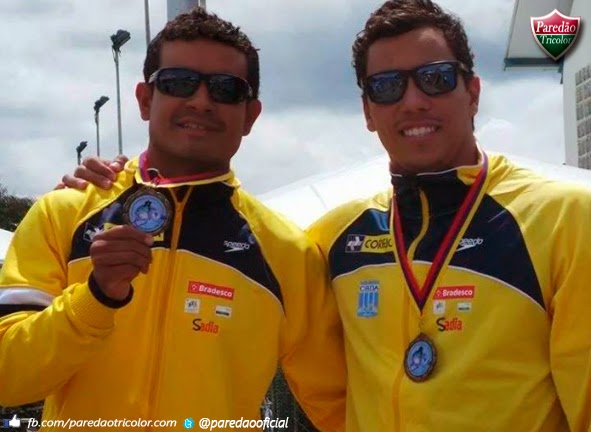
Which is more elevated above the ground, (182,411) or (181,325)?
(181,325)

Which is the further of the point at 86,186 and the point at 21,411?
the point at 21,411

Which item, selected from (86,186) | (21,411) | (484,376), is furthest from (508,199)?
(21,411)

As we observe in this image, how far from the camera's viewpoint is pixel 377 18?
3.17 m

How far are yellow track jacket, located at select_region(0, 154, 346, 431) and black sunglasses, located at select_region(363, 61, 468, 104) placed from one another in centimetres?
67

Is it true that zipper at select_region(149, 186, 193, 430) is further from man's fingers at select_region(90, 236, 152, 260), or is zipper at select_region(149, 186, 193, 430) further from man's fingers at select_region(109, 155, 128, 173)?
man's fingers at select_region(90, 236, 152, 260)

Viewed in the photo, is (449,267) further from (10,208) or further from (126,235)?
(10,208)

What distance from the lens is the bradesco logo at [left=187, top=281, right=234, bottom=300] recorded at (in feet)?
9.73

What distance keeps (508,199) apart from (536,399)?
68 centimetres

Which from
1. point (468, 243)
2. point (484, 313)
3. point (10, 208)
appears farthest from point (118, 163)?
point (10, 208)

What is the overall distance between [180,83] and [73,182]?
1.82 ft

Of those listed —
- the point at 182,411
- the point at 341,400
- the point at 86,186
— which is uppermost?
the point at 86,186

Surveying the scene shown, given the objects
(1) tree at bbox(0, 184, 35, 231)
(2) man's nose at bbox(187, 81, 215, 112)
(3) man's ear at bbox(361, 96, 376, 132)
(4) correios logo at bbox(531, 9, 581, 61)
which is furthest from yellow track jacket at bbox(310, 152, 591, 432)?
(1) tree at bbox(0, 184, 35, 231)

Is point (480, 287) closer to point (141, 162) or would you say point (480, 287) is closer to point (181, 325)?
point (181, 325)

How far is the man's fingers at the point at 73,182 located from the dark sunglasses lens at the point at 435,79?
Answer: 1.29 metres
